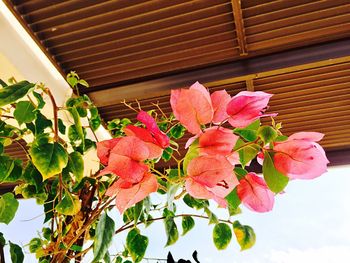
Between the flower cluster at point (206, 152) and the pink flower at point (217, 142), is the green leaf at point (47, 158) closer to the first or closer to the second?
the flower cluster at point (206, 152)

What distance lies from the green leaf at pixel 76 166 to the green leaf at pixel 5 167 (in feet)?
0.44

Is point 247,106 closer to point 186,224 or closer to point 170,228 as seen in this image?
point 170,228

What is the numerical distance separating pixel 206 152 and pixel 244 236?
45cm

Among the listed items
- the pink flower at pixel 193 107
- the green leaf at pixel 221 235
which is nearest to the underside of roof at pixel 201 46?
the green leaf at pixel 221 235

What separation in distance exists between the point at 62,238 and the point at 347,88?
284 cm

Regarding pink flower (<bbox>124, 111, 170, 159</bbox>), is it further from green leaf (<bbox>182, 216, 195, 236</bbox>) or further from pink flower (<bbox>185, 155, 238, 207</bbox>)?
green leaf (<bbox>182, 216, 195, 236</bbox>)

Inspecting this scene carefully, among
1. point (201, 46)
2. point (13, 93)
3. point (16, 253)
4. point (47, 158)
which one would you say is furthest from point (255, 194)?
point (201, 46)

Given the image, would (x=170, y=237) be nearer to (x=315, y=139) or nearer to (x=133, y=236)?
(x=133, y=236)

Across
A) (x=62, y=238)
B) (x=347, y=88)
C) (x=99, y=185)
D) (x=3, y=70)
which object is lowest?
(x=62, y=238)

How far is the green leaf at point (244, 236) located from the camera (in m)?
0.92

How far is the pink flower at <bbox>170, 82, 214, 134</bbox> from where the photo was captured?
0.56m

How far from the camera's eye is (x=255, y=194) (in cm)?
63

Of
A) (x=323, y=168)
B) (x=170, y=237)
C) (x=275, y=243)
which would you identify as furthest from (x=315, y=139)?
(x=275, y=243)

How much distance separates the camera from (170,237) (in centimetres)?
96
